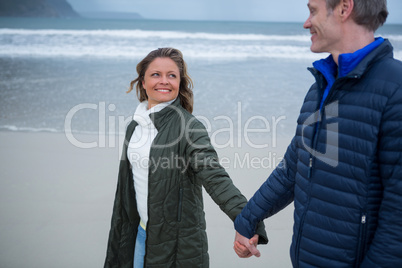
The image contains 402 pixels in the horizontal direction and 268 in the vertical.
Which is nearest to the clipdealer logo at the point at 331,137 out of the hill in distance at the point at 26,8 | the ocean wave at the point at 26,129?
the ocean wave at the point at 26,129

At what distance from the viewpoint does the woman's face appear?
210 cm

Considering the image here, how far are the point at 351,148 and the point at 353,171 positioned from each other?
0.08m

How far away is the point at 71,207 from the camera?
3.69 m

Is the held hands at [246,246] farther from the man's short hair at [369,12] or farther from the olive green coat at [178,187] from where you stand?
the man's short hair at [369,12]

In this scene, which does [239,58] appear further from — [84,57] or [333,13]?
[333,13]

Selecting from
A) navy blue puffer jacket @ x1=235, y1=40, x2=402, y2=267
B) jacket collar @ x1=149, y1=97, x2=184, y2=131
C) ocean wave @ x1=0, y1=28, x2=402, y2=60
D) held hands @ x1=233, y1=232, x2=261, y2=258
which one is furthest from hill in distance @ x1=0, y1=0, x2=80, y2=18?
navy blue puffer jacket @ x1=235, y1=40, x2=402, y2=267

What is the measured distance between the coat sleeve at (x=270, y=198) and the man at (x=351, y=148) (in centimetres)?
16

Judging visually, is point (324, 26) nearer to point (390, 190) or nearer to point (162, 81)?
point (390, 190)

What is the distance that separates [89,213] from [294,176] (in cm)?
250

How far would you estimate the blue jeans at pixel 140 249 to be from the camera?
6.84 feet

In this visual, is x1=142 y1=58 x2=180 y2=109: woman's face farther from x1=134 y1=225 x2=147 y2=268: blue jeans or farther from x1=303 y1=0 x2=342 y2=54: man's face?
x1=303 y1=0 x2=342 y2=54: man's face

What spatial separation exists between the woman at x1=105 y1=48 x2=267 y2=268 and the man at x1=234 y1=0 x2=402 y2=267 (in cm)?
40

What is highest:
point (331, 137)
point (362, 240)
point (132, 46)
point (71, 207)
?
point (132, 46)

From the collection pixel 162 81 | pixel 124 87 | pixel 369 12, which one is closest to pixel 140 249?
pixel 162 81
